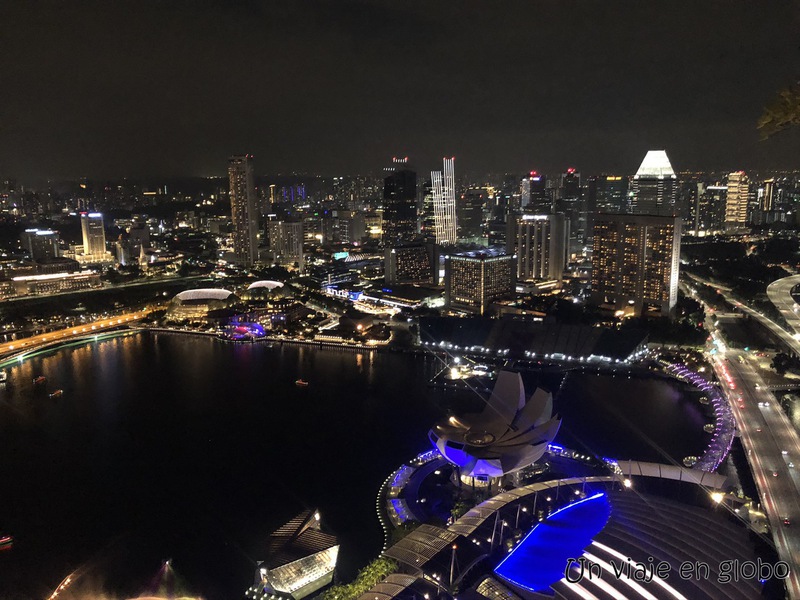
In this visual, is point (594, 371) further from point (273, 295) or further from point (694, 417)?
point (273, 295)

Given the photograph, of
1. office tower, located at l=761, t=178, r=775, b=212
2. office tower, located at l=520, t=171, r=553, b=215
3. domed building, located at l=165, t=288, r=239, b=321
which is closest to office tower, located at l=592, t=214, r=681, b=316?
domed building, located at l=165, t=288, r=239, b=321

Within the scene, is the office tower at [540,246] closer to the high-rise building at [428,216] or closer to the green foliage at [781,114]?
the high-rise building at [428,216]

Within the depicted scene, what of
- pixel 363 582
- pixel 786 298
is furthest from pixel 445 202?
pixel 363 582

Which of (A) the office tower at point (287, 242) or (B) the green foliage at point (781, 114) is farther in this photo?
(A) the office tower at point (287, 242)

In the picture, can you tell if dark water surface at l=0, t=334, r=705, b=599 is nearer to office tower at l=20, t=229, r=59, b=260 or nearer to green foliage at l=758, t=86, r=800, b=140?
green foliage at l=758, t=86, r=800, b=140

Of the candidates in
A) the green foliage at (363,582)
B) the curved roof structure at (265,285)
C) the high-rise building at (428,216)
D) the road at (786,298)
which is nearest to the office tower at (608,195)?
the high-rise building at (428,216)
